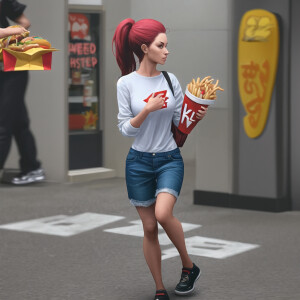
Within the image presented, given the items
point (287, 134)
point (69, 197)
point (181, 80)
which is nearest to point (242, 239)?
point (287, 134)

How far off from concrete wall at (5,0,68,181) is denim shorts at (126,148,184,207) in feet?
22.3

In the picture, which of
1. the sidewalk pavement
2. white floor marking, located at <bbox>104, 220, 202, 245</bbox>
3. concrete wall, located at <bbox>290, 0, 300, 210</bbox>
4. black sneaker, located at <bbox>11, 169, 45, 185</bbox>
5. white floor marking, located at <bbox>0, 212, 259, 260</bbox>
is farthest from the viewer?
black sneaker, located at <bbox>11, 169, 45, 185</bbox>

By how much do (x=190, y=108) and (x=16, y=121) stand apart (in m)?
7.30

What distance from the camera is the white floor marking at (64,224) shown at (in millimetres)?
8312

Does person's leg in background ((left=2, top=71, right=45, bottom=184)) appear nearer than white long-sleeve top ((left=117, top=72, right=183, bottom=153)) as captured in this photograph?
No

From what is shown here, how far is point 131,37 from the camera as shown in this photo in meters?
5.26

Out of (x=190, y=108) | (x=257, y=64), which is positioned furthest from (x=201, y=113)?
(x=257, y=64)

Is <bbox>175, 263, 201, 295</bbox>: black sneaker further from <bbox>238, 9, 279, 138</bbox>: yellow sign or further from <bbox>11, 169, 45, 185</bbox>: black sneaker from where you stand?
<bbox>11, 169, 45, 185</bbox>: black sneaker

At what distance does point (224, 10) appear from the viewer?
377 inches

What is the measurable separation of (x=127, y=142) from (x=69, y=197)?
1.94 m

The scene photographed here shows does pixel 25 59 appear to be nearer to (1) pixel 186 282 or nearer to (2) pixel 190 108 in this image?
(2) pixel 190 108

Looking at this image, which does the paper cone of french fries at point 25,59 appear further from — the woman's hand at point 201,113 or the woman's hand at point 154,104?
the woman's hand at point 201,113

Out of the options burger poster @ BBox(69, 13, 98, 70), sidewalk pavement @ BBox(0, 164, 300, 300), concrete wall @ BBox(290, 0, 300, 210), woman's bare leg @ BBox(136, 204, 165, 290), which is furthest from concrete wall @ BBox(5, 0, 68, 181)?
woman's bare leg @ BBox(136, 204, 165, 290)

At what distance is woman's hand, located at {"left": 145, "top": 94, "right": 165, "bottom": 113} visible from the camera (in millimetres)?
5070
